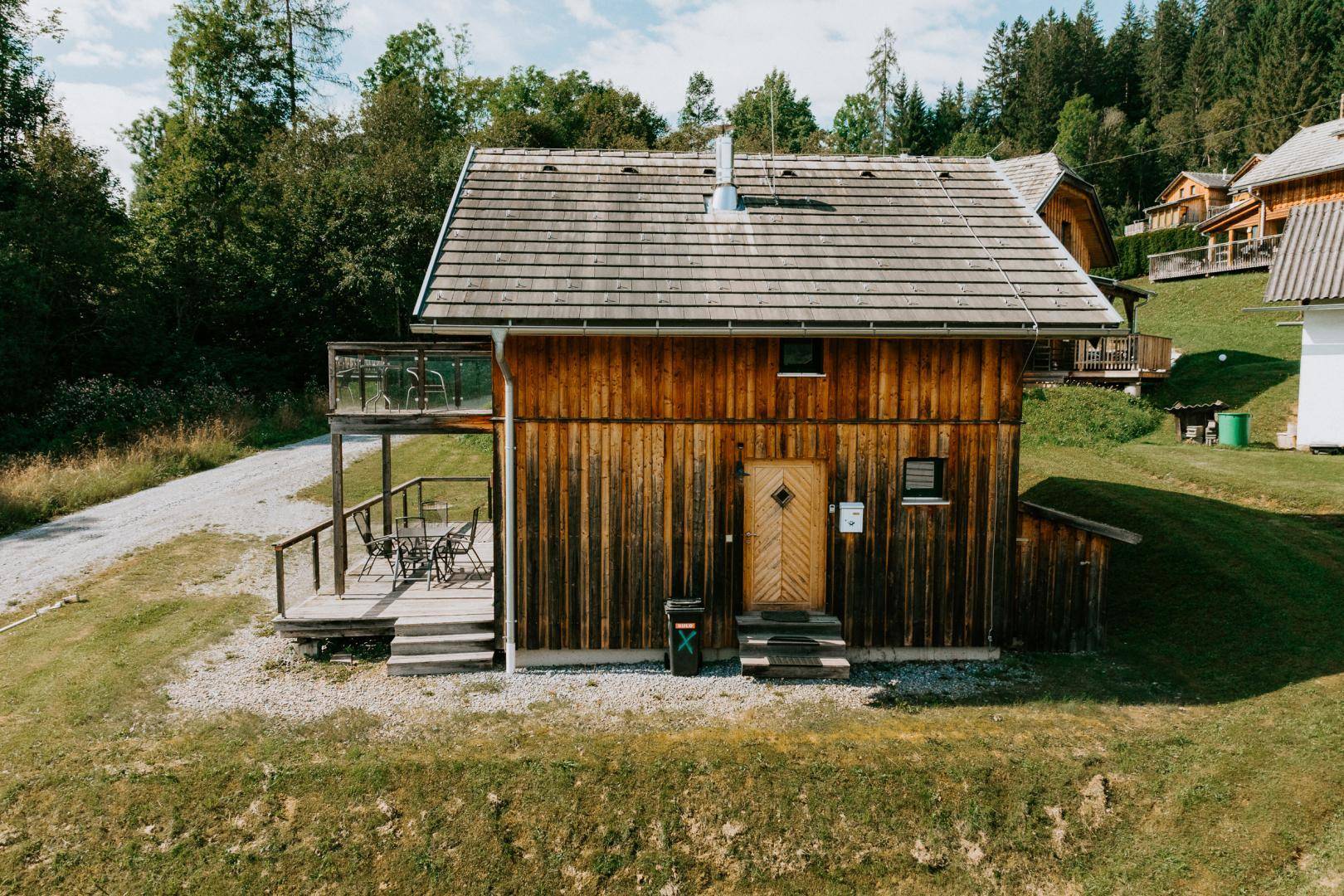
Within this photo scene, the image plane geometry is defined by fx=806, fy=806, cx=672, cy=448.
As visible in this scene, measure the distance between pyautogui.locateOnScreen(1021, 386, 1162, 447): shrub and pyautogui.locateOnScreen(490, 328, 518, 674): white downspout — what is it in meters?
16.0

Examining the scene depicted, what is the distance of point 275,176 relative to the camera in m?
34.6

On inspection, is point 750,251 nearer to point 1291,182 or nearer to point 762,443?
point 762,443

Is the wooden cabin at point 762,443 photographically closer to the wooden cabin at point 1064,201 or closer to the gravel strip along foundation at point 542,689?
the gravel strip along foundation at point 542,689

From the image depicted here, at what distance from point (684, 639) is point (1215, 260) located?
Result: 132 ft

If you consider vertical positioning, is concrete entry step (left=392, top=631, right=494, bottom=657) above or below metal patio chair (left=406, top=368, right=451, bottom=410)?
below

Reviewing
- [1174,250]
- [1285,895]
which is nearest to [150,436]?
[1285,895]

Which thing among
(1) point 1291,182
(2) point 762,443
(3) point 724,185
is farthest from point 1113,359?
(2) point 762,443

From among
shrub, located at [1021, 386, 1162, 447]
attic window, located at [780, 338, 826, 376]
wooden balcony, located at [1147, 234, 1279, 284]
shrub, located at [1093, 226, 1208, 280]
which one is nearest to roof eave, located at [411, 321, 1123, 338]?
attic window, located at [780, 338, 826, 376]

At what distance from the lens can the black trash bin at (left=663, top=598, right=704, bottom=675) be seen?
1045 cm

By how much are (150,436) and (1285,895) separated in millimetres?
26821

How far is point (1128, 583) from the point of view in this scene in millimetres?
12688

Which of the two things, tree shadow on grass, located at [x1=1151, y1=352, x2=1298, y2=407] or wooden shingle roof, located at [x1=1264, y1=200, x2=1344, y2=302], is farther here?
tree shadow on grass, located at [x1=1151, y1=352, x2=1298, y2=407]

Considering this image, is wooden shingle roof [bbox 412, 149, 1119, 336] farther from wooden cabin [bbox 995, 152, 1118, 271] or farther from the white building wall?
wooden cabin [bbox 995, 152, 1118, 271]

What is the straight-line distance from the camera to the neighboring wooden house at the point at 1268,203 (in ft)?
110
